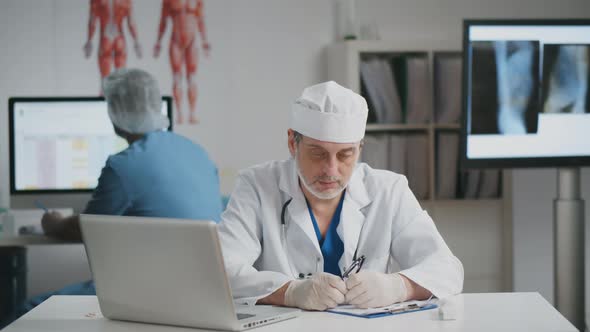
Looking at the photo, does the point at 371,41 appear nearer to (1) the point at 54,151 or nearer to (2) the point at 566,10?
(2) the point at 566,10

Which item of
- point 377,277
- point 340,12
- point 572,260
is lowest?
point 572,260

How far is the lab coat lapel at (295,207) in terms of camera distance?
2135 millimetres

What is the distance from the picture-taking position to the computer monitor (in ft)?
10.6

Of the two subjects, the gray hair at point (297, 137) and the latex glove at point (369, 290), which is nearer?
the latex glove at point (369, 290)

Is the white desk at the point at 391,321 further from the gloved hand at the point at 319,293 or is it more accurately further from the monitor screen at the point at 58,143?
the monitor screen at the point at 58,143

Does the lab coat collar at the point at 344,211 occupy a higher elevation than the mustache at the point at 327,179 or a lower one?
lower

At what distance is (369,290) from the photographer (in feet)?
5.84

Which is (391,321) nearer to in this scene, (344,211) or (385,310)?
(385,310)

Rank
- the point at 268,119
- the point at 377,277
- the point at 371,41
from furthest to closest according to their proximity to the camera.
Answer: the point at 268,119 → the point at 371,41 → the point at 377,277

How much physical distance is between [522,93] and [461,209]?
97cm

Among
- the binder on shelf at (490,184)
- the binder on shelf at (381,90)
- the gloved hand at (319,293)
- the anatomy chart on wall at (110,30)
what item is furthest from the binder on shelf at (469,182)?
the gloved hand at (319,293)

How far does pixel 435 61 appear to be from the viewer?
156 inches

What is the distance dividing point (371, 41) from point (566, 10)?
119cm

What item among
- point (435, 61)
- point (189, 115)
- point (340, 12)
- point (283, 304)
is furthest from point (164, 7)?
point (283, 304)
